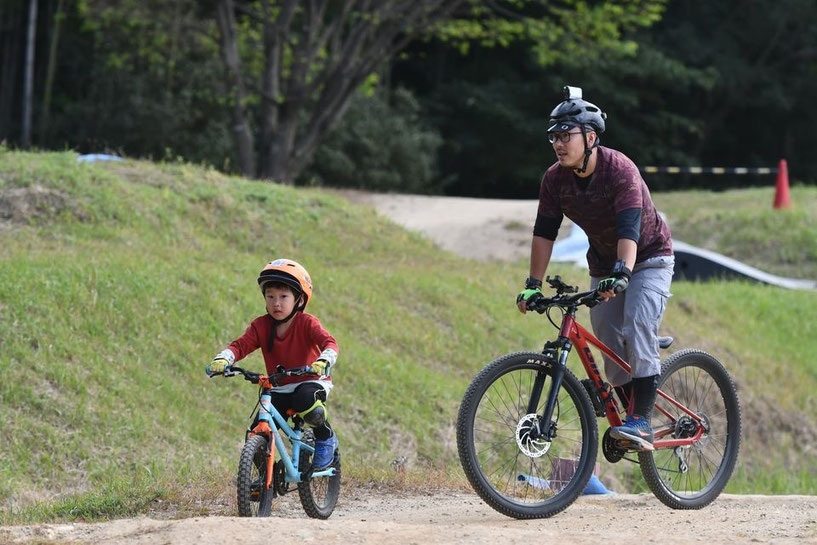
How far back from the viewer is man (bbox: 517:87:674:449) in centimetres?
657

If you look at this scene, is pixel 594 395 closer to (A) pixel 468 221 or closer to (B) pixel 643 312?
(B) pixel 643 312

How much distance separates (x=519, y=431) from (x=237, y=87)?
54.5 feet

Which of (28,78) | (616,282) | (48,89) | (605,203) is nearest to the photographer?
(616,282)

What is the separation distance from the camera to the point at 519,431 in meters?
6.47

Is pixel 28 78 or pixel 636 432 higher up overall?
pixel 28 78

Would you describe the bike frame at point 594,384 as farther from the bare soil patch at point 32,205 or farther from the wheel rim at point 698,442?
the bare soil patch at point 32,205

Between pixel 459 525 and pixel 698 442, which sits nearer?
pixel 459 525

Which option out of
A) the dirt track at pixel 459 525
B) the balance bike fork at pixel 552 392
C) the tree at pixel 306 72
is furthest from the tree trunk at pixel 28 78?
the balance bike fork at pixel 552 392

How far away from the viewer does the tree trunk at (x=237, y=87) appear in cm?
2180

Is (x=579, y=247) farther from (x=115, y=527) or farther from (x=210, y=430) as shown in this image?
(x=115, y=527)

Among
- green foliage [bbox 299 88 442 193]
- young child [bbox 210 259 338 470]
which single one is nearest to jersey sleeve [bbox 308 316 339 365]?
young child [bbox 210 259 338 470]

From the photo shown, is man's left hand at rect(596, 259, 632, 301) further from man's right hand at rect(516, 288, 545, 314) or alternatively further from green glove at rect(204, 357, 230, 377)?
green glove at rect(204, 357, 230, 377)

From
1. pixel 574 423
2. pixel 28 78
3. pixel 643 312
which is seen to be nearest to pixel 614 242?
pixel 643 312

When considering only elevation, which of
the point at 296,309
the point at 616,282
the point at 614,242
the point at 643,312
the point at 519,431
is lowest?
the point at 519,431
